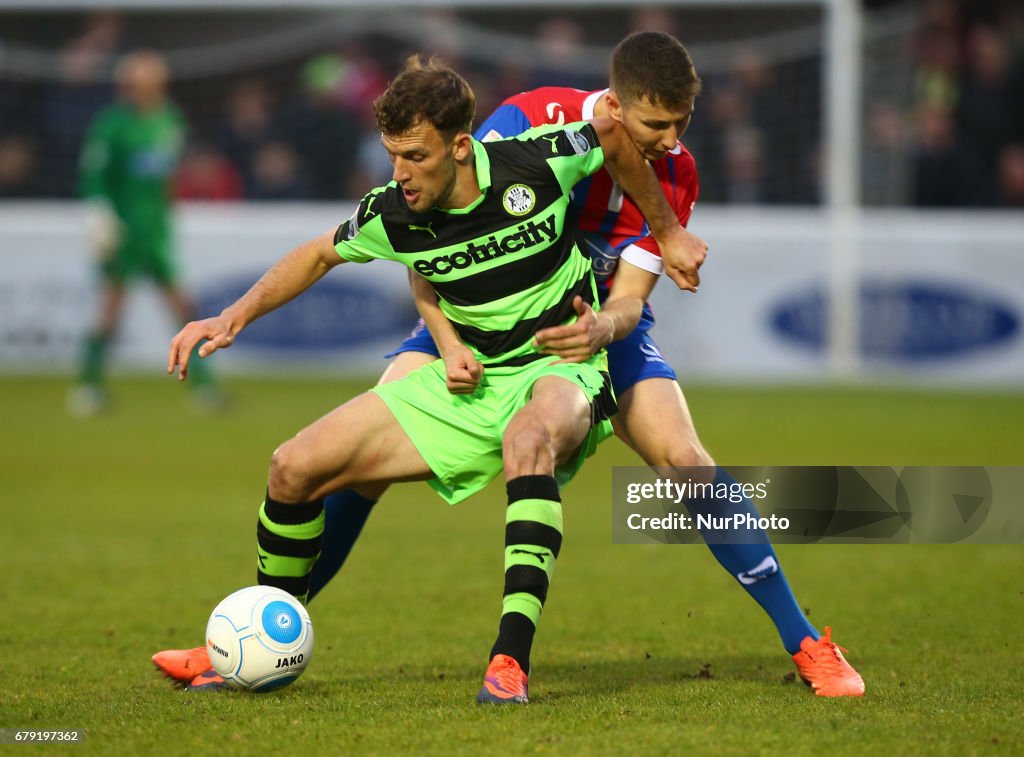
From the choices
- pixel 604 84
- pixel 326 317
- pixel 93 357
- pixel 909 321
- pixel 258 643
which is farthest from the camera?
pixel 604 84

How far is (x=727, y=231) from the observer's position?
52.3 ft

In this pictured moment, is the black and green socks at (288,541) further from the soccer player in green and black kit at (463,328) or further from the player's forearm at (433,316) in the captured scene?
the player's forearm at (433,316)

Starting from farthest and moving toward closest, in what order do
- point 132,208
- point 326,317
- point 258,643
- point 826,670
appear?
point 326,317 → point 132,208 → point 826,670 → point 258,643

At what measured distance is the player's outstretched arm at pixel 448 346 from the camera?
15.2ft

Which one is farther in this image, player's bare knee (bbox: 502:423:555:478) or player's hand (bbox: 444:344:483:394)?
player's hand (bbox: 444:344:483:394)

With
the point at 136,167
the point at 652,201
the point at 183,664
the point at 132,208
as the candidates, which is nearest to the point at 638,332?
the point at 652,201

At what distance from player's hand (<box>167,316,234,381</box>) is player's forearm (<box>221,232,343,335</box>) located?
0.06 m

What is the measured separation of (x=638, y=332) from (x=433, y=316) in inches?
32.1

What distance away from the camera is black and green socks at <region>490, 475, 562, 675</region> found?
4305 mm

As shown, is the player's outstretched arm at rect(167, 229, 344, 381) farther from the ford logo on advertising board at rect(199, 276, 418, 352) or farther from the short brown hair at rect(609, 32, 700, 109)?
the ford logo on advertising board at rect(199, 276, 418, 352)

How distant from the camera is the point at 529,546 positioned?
14.2 ft

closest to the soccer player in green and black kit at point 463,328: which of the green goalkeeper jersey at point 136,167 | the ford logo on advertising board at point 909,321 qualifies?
the green goalkeeper jersey at point 136,167

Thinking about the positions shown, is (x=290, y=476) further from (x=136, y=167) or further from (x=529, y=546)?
(x=136, y=167)

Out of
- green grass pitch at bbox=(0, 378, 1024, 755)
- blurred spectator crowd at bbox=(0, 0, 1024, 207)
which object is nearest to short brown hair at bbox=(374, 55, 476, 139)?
green grass pitch at bbox=(0, 378, 1024, 755)
